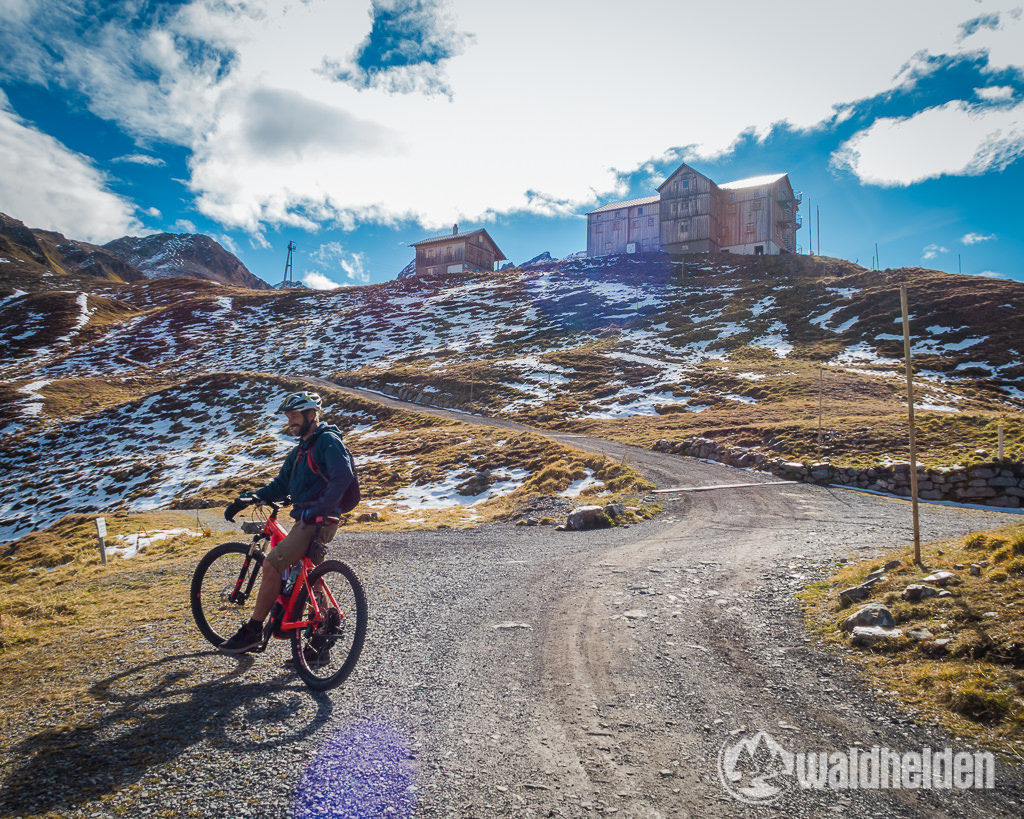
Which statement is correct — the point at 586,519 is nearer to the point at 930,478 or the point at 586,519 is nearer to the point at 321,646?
the point at 321,646

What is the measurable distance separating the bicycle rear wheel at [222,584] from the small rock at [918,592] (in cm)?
791

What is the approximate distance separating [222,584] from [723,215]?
87.2m

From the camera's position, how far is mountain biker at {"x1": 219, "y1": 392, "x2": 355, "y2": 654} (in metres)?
5.62

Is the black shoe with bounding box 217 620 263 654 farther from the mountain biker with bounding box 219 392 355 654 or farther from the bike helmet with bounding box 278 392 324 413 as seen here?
the bike helmet with bounding box 278 392 324 413

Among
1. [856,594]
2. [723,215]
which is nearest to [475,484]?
[856,594]

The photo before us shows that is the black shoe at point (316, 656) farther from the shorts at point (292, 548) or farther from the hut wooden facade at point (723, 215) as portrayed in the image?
the hut wooden facade at point (723, 215)

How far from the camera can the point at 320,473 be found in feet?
18.7

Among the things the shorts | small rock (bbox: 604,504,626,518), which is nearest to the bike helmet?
the shorts

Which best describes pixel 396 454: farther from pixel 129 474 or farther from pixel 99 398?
pixel 99 398

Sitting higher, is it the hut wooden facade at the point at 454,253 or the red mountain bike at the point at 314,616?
the hut wooden facade at the point at 454,253

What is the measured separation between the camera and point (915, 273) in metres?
62.4

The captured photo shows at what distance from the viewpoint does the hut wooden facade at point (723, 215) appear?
255ft

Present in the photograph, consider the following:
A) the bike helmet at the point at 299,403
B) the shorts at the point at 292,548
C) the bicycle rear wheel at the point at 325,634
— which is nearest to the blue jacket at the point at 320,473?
the shorts at the point at 292,548

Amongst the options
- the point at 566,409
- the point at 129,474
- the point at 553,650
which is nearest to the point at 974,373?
the point at 566,409
